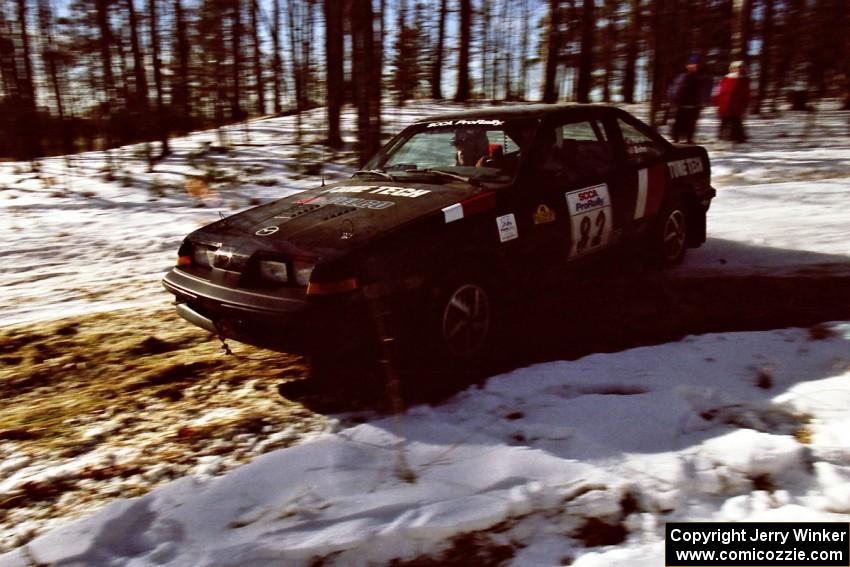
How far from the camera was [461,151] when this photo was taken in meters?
4.82

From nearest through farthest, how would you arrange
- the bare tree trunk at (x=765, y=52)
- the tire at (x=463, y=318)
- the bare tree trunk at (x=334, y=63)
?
the tire at (x=463, y=318) → the bare tree trunk at (x=334, y=63) → the bare tree trunk at (x=765, y=52)

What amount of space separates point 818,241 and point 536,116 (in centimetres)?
392

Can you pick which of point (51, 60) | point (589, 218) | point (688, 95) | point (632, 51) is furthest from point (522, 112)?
point (632, 51)

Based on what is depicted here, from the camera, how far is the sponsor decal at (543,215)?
4465 millimetres

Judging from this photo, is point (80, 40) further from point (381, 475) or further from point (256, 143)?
point (381, 475)

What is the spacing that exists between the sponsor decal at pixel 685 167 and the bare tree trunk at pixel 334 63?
9.33 metres

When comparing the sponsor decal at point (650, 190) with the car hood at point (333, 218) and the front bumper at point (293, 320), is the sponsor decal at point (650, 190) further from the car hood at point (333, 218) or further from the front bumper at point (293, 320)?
the front bumper at point (293, 320)

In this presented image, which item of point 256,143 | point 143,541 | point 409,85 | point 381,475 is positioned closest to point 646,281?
point 381,475

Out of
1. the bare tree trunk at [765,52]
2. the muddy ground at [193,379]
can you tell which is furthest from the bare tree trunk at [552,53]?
the muddy ground at [193,379]

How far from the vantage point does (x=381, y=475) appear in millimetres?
3111

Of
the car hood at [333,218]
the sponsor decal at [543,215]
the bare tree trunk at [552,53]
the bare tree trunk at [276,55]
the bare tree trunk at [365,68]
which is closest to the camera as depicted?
the car hood at [333,218]

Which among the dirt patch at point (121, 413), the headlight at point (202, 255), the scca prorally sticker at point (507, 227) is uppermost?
the scca prorally sticker at point (507, 227)

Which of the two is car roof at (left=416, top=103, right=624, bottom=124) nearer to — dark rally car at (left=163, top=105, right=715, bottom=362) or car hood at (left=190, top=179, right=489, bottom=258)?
dark rally car at (left=163, top=105, right=715, bottom=362)

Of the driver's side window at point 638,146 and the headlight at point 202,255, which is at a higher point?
the driver's side window at point 638,146
